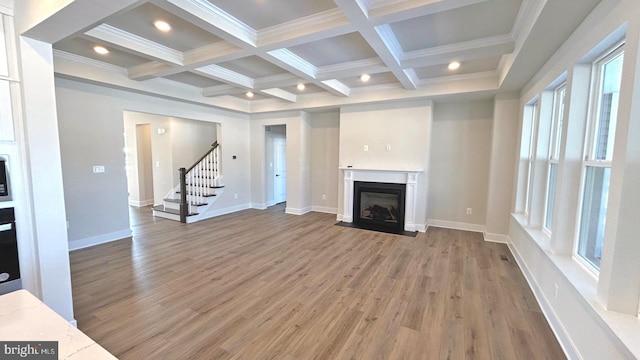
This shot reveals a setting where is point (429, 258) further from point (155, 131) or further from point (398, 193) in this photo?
point (155, 131)

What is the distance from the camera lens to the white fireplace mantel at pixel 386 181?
5055 millimetres

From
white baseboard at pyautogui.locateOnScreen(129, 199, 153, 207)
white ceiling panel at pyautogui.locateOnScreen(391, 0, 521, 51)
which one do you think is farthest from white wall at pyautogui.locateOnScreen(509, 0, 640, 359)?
white baseboard at pyautogui.locateOnScreen(129, 199, 153, 207)

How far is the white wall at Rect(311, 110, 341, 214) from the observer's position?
650 cm

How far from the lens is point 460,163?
5230 millimetres

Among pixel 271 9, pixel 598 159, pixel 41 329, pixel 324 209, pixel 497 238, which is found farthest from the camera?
pixel 324 209

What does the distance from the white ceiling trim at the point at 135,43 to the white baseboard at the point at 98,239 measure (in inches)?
121

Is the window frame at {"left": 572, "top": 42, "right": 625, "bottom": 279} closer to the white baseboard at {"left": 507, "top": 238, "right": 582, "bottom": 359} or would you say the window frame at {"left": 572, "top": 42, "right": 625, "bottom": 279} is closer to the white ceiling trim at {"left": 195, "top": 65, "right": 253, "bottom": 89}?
the white baseboard at {"left": 507, "top": 238, "right": 582, "bottom": 359}

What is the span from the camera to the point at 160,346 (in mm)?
2002

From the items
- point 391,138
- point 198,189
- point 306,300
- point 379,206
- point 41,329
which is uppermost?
point 391,138

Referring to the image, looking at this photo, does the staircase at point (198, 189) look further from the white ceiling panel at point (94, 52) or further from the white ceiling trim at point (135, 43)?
the white ceiling trim at point (135, 43)

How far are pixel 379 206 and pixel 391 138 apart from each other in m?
1.45

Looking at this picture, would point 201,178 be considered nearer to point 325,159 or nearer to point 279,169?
point 279,169

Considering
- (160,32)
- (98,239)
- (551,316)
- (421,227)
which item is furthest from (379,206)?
(98,239)

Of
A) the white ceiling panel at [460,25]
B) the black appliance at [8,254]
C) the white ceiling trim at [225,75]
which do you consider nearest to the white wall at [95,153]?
the white ceiling trim at [225,75]
